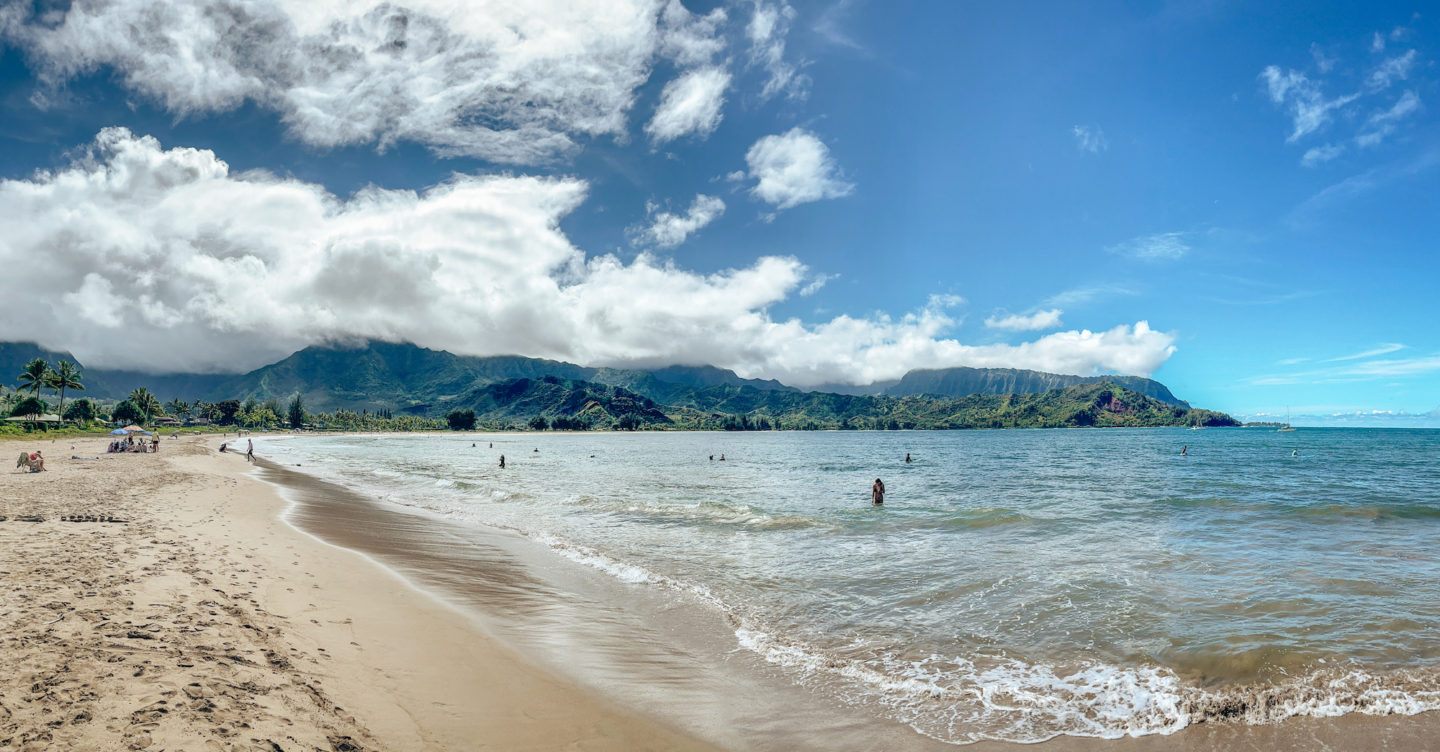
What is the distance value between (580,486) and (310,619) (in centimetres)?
3353

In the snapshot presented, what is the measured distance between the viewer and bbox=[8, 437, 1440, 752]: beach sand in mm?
5453

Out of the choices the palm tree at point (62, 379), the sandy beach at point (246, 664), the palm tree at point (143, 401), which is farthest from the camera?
the palm tree at point (143, 401)

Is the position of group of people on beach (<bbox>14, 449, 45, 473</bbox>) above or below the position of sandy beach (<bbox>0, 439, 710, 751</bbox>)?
below

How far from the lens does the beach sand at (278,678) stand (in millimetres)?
5453

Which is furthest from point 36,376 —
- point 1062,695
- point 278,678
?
point 1062,695

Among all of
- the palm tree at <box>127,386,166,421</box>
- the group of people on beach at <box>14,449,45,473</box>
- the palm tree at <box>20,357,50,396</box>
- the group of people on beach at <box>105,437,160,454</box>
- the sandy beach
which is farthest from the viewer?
the palm tree at <box>127,386,166,421</box>

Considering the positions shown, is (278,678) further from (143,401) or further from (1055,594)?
(143,401)

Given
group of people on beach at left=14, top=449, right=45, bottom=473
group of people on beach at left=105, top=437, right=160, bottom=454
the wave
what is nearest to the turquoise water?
the wave

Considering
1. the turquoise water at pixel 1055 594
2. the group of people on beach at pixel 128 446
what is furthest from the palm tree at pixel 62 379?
the turquoise water at pixel 1055 594

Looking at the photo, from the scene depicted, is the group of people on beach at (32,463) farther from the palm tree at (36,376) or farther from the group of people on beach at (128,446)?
the palm tree at (36,376)

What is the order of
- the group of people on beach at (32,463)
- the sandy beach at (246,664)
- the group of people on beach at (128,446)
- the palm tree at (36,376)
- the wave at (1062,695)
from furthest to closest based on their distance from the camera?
the palm tree at (36,376)
the group of people on beach at (128,446)
the group of people on beach at (32,463)
the wave at (1062,695)
the sandy beach at (246,664)

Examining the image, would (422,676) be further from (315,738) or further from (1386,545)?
(1386,545)

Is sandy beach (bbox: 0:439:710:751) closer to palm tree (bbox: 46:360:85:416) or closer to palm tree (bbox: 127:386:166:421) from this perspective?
palm tree (bbox: 46:360:85:416)

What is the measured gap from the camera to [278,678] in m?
6.91
